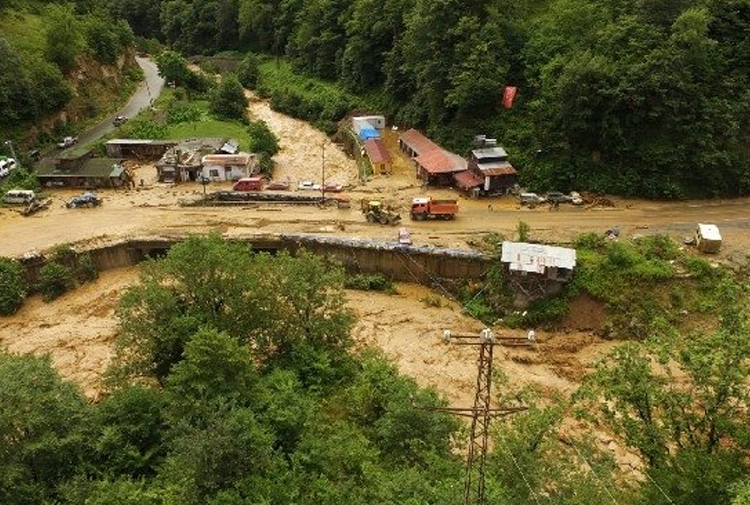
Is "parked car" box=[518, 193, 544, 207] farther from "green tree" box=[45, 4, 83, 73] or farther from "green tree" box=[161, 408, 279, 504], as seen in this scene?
"green tree" box=[45, 4, 83, 73]

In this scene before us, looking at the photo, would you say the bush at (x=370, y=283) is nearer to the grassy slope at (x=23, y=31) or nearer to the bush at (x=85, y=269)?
the bush at (x=85, y=269)

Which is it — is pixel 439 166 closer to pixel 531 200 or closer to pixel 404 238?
pixel 531 200

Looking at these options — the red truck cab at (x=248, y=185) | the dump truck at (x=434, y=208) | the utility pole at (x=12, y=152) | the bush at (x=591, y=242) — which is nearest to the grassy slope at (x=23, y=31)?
the utility pole at (x=12, y=152)

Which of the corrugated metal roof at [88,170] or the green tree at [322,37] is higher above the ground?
the green tree at [322,37]

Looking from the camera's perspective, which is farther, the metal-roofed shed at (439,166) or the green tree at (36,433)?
the metal-roofed shed at (439,166)

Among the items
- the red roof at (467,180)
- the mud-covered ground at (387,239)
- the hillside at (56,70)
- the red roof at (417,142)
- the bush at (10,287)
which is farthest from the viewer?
the hillside at (56,70)

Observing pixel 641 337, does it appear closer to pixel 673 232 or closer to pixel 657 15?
pixel 673 232

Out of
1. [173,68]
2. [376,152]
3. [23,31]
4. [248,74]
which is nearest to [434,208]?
[376,152]
